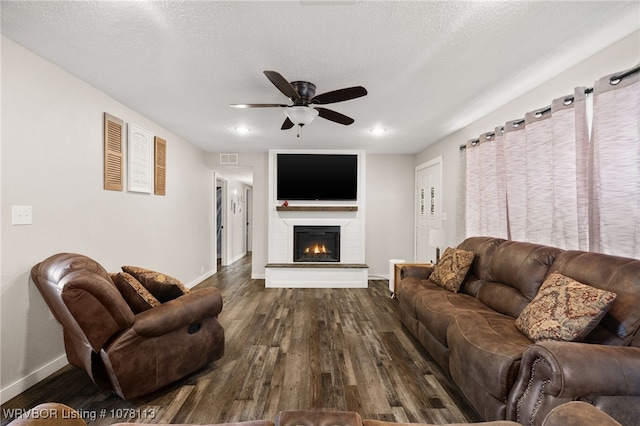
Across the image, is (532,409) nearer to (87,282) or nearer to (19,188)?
(87,282)

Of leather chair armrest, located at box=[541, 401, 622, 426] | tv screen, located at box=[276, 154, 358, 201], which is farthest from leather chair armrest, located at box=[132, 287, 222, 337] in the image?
tv screen, located at box=[276, 154, 358, 201]

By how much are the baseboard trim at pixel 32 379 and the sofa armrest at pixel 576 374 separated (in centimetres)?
320

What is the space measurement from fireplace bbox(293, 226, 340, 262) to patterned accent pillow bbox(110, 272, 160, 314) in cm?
333

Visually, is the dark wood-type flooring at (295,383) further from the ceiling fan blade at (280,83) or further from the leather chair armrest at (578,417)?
the ceiling fan blade at (280,83)

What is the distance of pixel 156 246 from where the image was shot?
378 cm

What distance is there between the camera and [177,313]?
6.62 feet

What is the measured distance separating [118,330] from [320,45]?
234 centimetres

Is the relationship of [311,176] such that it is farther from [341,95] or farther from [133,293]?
[133,293]

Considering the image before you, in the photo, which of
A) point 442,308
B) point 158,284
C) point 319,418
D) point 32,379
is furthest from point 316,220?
point 319,418

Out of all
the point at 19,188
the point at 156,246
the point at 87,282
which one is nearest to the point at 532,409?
the point at 87,282

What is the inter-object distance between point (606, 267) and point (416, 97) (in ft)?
6.80

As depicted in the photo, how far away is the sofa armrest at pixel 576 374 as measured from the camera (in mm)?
1259

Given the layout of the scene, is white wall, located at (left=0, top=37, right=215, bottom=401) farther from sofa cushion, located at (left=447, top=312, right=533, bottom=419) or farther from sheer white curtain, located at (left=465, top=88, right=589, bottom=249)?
sheer white curtain, located at (left=465, top=88, right=589, bottom=249)

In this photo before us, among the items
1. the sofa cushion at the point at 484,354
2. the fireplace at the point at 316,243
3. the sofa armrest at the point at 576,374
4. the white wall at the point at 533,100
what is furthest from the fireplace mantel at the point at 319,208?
the sofa armrest at the point at 576,374
